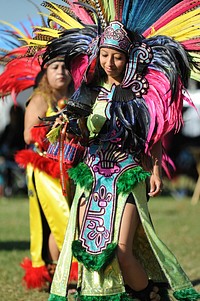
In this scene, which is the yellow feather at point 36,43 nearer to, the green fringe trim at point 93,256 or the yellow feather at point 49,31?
the yellow feather at point 49,31

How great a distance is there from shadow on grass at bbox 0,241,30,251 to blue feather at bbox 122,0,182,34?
4742 millimetres

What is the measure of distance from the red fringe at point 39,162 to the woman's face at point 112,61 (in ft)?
5.53

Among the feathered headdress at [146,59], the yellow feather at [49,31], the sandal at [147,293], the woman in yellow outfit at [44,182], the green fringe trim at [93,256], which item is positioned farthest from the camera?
the woman in yellow outfit at [44,182]

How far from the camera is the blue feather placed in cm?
Result: 500

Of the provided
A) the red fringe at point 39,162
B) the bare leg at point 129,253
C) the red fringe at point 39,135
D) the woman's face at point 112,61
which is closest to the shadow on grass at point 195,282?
the red fringe at point 39,162

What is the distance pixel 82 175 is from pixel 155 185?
0.45 metres

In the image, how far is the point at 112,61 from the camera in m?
4.91

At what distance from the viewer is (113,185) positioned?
4.93m

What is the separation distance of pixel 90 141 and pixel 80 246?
0.65 metres

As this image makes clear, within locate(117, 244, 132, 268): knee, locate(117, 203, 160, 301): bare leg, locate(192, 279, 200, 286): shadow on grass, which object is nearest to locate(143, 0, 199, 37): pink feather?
locate(117, 203, 160, 301): bare leg

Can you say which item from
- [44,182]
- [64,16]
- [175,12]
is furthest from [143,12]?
[44,182]

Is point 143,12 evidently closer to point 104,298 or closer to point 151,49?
point 151,49

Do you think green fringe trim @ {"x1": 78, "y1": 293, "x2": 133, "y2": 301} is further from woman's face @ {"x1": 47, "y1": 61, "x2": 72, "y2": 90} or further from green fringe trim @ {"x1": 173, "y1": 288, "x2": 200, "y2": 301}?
woman's face @ {"x1": 47, "y1": 61, "x2": 72, "y2": 90}

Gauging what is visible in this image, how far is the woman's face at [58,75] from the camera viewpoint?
6.56 meters
